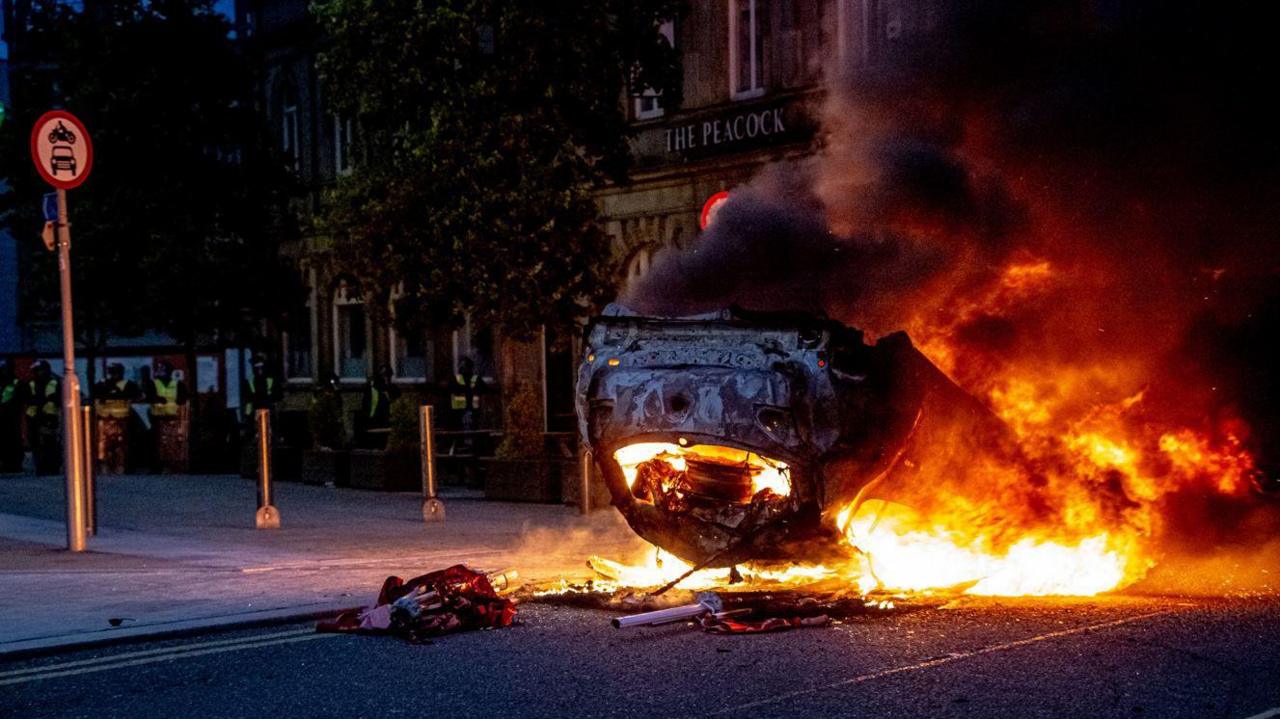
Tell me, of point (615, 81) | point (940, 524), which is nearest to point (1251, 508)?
point (940, 524)

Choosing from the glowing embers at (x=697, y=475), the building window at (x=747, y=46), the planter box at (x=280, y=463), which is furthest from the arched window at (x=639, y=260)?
the glowing embers at (x=697, y=475)

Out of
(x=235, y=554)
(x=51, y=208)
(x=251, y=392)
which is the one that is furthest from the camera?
(x=251, y=392)

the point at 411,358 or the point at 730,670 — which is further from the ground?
the point at 411,358

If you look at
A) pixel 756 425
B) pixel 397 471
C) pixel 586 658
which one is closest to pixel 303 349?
pixel 397 471

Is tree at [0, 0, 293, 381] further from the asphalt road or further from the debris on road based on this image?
the asphalt road

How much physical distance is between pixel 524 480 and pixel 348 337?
15286 millimetres

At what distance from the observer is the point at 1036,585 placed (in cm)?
896

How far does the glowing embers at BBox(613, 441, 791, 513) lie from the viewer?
329 inches

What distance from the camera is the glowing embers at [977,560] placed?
348 inches

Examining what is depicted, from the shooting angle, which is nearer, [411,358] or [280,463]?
[280,463]

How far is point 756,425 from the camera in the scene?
7.97 metres

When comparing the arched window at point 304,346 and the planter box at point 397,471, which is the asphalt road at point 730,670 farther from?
the arched window at point 304,346

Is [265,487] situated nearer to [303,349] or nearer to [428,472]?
[428,472]

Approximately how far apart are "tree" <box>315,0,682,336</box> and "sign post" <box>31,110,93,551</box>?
14.9ft
